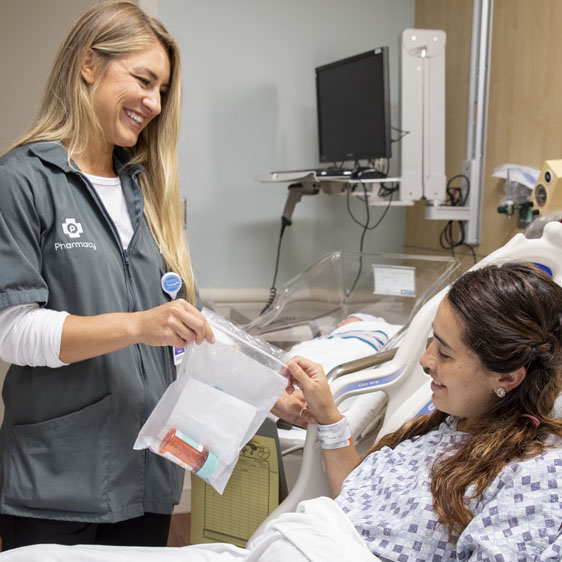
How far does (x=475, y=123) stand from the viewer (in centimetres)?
304

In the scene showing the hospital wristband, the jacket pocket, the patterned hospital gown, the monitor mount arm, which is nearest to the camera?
the patterned hospital gown

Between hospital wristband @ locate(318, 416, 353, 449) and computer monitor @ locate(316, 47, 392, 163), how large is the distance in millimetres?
1934

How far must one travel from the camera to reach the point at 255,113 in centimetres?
366

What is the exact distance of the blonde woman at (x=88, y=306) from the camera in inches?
49.2

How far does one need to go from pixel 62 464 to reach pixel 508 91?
255cm

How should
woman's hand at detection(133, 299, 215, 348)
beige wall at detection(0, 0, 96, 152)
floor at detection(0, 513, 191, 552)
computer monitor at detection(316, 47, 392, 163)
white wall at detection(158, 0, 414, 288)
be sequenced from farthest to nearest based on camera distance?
1. white wall at detection(158, 0, 414, 288)
2. computer monitor at detection(316, 47, 392, 163)
3. beige wall at detection(0, 0, 96, 152)
4. floor at detection(0, 513, 191, 552)
5. woman's hand at detection(133, 299, 215, 348)

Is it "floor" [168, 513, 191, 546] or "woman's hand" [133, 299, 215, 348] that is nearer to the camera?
"woman's hand" [133, 299, 215, 348]

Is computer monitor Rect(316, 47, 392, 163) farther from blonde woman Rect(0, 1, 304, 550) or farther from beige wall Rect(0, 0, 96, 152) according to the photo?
blonde woman Rect(0, 1, 304, 550)

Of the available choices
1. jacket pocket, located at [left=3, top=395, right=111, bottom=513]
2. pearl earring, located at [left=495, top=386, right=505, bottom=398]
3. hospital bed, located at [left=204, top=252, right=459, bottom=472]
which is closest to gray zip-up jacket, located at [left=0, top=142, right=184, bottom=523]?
jacket pocket, located at [left=3, top=395, right=111, bottom=513]

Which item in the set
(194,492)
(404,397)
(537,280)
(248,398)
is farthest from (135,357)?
(537,280)

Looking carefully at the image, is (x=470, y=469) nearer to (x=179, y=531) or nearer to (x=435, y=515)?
(x=435, y=515)

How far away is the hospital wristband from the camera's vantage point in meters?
1.48

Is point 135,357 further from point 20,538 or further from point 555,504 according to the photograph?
point 555,504

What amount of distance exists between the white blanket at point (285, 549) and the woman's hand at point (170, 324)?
377 mm
